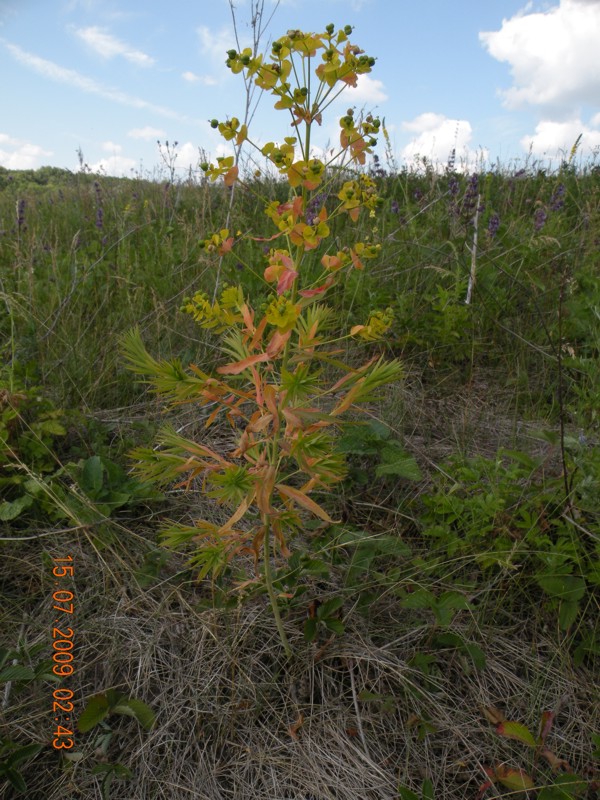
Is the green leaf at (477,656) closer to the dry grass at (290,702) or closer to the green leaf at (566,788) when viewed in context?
the dry grass at (290,702)

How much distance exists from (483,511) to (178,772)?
1.05 metres

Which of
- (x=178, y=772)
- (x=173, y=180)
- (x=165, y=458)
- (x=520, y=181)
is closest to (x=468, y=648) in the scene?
(x=178, y=772)

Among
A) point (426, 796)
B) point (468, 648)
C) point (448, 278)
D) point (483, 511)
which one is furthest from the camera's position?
point (448, 278)

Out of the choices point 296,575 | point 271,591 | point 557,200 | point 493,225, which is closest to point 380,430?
point 296,575

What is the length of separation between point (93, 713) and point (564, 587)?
124cm

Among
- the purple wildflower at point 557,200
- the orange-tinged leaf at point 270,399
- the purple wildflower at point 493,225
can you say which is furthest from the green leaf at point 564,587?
the purple wildflower at point 557,200

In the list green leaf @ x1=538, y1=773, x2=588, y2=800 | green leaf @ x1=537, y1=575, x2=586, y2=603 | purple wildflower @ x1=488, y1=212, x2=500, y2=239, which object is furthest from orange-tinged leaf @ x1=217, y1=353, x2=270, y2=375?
purple wildflower @ x1=488, y1=212, x2=500, y2=239

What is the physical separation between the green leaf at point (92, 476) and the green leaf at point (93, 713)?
671 mm

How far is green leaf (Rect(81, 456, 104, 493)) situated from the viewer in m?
1.87

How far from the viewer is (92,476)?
1.88 meters

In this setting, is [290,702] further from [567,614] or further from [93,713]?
[567,614]

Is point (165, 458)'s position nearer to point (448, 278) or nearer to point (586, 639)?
point (586, 639)

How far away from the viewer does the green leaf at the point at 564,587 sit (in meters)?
1.52

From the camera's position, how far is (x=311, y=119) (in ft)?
4.07
